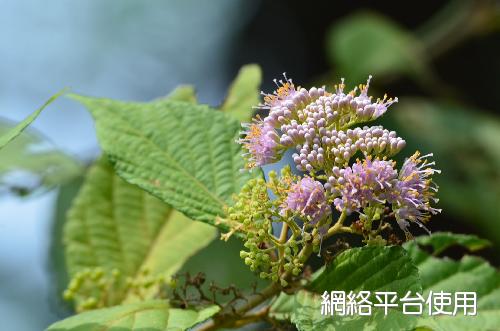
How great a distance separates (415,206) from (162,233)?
97 centimetres

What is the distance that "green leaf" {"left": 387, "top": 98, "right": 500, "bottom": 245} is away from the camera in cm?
471

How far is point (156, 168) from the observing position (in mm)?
1767

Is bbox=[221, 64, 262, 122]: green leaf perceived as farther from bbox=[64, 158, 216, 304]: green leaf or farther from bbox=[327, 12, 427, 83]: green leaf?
bbox=[327, 12, 427, 83]: green leaf

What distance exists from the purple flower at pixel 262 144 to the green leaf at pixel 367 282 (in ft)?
0.94

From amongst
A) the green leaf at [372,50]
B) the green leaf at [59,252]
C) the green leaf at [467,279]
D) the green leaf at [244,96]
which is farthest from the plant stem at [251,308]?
the green leaf at [372,50]

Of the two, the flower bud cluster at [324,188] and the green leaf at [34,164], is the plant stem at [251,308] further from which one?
the green leaf at [34,164]

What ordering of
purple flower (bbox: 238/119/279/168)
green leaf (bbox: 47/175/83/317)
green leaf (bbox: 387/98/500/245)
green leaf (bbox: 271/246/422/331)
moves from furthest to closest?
1. green leaf (bbox: 387/98/500/245)
2. green leaf (bbox: 47/175/83/317)
3. purple flower (bbox: 238/119/279/168)
4. green leaf (bbox: 271/246/422/331)

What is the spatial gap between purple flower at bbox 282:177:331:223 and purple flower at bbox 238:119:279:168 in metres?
0.18

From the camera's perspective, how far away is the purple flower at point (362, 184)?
144 cm

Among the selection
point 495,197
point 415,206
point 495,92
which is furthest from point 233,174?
point 495,92

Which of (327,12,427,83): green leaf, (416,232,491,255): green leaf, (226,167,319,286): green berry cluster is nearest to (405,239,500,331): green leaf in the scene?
(416,232,491,255): green leaf

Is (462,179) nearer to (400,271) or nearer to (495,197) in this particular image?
(495,197)

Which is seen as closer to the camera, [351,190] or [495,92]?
[351,190]

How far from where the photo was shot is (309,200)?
1446mm
